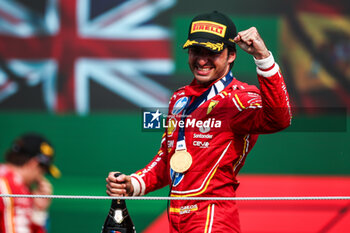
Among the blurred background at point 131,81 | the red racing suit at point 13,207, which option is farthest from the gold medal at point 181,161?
the blurred background at point 131,81

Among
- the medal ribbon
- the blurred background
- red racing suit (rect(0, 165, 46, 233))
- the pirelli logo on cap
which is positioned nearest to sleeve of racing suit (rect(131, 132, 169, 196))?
the medal ribbon

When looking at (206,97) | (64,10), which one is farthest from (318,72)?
(206,97)

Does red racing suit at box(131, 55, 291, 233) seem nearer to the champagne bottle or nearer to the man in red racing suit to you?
the man in red racing suit

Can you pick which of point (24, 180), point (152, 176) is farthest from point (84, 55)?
point (152, 176)

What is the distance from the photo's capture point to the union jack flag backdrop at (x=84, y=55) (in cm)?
391

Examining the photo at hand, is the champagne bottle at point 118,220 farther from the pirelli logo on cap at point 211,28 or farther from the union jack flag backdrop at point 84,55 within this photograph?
the union jack flag backdrop at point 84,55

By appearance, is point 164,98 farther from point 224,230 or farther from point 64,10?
point 224,230

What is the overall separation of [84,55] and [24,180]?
1.52 metres

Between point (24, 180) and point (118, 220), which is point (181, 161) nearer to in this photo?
point (118, 220)

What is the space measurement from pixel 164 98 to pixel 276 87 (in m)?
2.42

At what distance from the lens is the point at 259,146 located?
372 centimetres

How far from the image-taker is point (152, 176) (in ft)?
5.99

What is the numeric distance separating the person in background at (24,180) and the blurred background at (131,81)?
A: 685 millimetres

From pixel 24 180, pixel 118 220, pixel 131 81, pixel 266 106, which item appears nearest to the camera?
pixel 266 106
